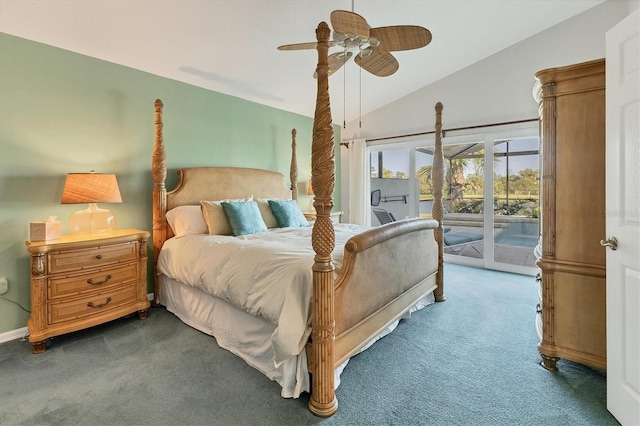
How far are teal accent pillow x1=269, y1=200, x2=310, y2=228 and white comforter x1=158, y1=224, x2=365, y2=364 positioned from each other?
1.65 feet

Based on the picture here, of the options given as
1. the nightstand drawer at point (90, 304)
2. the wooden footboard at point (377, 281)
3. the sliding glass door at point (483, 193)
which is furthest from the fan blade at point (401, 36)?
the sliding glass door at point (483, 193)

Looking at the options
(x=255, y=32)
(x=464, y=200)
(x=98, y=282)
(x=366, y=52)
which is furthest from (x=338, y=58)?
(x=464, y=200)

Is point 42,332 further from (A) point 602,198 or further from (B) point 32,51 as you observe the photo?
(A) point 602,198

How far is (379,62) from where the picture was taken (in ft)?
8.07

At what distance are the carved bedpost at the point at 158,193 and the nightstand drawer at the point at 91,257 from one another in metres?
0.39

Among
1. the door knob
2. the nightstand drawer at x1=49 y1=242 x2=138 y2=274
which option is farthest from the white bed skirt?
the door knob

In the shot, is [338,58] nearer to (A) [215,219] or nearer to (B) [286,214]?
(B) [286,214]

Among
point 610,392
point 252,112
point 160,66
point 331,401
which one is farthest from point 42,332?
point 610,392

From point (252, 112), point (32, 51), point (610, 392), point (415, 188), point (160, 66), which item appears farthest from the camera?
point (415, 188)

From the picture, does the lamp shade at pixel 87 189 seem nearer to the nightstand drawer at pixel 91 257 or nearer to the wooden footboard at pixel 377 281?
the nightstand drawer at pixel 91 257

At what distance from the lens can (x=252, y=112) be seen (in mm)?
4344

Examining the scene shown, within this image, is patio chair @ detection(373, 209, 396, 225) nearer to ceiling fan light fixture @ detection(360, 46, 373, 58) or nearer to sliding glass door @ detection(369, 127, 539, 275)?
sliding glass door @ detection(369, 127, 539, 275)

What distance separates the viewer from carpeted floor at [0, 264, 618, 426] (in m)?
1.62

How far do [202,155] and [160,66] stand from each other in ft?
3.39
